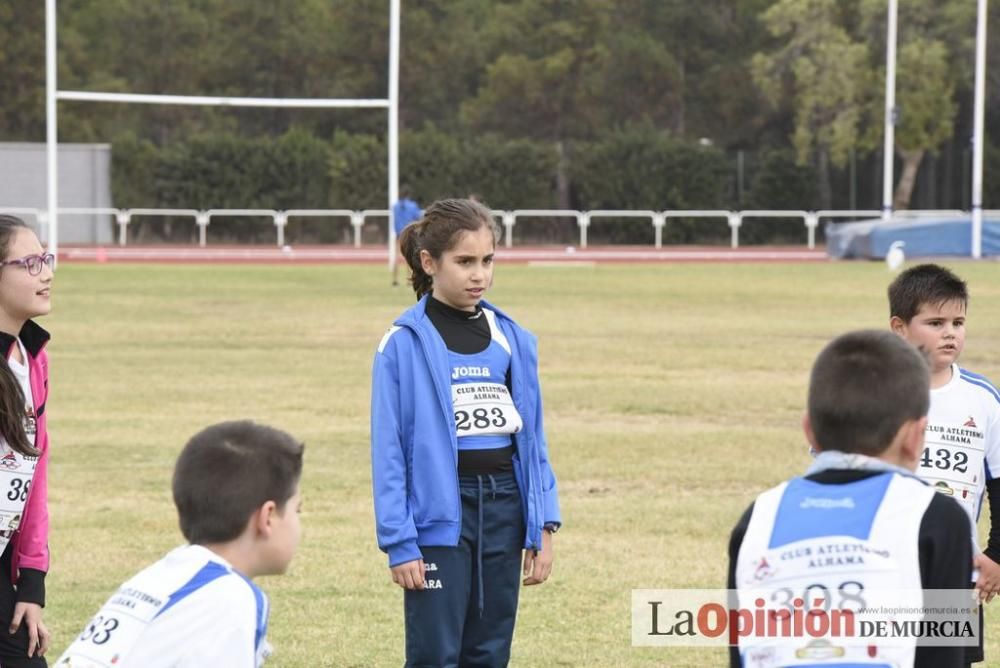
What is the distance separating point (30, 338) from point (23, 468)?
35 cm

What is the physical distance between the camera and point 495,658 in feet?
15.2

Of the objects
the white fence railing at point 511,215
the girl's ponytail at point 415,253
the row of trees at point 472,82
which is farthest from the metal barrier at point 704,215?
the girl's ponytail at point 415,253

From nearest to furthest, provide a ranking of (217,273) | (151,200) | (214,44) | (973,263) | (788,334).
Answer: (788,334), (217,273), (973,263), (151,200), (214,44)

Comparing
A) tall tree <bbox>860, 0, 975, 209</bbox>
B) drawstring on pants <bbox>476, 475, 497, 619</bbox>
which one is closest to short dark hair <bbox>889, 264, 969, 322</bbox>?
drawstring on pants <bbox>476, 475, 497, 619</bbox>

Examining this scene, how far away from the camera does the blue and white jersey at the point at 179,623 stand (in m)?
2.79

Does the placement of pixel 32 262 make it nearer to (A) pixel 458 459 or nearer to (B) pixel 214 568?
(A) pixel 458 459

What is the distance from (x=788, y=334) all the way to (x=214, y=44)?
35.5 m

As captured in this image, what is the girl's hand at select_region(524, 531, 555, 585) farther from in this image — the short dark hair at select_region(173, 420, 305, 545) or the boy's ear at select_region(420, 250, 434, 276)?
the short dark hair at select_region(173, 420, 305, 545)

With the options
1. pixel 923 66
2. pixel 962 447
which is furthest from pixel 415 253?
pixel 923 66

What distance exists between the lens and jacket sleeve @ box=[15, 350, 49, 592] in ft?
14.1

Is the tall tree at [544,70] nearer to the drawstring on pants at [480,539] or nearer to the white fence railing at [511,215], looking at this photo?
the white fence railing at [511,215]

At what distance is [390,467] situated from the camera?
4.51 meters

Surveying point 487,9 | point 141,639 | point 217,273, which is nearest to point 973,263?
point 217,273

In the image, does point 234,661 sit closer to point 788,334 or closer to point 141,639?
point 141,639
